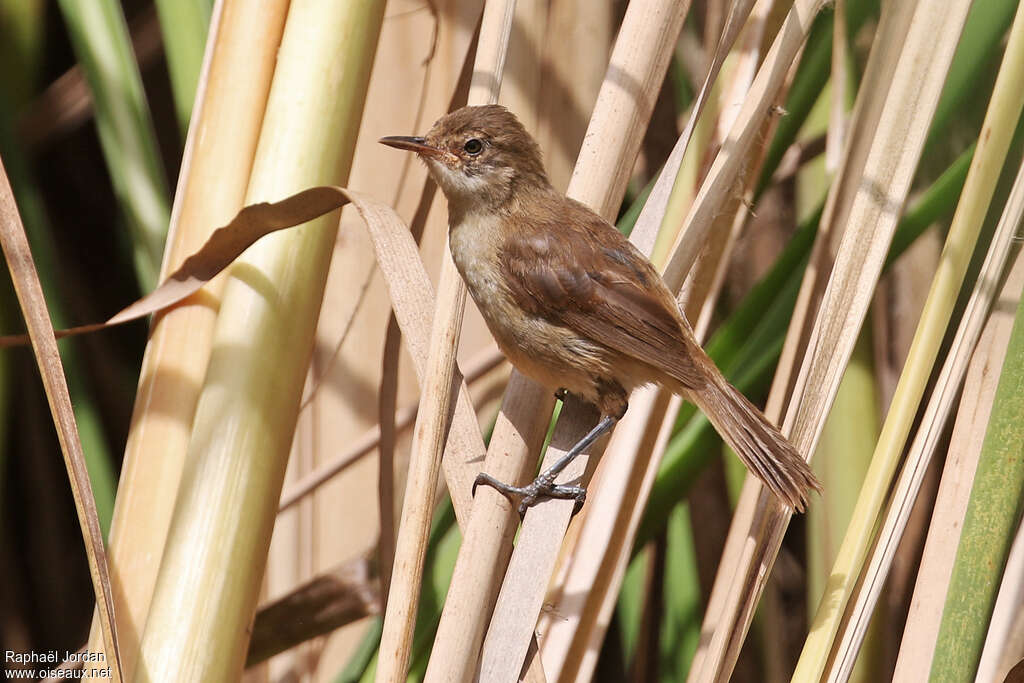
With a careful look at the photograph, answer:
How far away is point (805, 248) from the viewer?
6.02ft

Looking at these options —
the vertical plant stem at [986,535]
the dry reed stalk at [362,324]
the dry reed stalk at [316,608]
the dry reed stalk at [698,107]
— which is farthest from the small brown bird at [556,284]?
the dry reed stalk at [316,608]

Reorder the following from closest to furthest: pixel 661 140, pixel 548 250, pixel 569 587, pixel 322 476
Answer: pixel 569 587 < pixel 548 250 < pixel 322 476 < pixel 661 140

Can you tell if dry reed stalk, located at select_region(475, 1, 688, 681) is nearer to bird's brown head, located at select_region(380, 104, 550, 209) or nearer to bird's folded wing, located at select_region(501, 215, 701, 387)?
bird's folded wing, located at select_region(501, 215, 701, 387)

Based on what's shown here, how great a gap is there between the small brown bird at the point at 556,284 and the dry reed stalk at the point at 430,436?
217mm

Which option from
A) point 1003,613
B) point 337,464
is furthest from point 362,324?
point 1003,613

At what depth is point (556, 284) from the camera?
1798 millimetres

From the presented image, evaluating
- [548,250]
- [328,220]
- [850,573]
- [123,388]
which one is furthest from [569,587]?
[123,388]

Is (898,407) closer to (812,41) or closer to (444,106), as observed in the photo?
(812,41)

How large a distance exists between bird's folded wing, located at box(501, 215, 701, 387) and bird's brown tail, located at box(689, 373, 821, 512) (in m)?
0.05

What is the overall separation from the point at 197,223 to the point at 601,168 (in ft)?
2.13

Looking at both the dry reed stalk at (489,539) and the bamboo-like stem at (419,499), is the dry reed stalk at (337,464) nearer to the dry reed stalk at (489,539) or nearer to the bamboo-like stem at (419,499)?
the dry reed stalk at (489,539)

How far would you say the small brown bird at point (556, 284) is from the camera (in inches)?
66.1

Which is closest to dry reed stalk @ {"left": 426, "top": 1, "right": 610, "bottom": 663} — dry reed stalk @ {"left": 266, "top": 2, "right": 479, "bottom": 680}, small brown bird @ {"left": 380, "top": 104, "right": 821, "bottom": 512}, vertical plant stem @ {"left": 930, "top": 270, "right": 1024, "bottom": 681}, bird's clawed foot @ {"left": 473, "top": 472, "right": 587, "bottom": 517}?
bird's clawed foot @ {"left": 473, "top": 472, "right": 587, "bottom": 517}

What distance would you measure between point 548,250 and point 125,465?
827 mm
